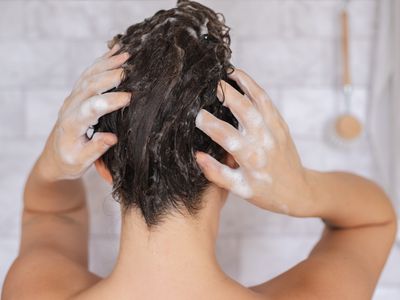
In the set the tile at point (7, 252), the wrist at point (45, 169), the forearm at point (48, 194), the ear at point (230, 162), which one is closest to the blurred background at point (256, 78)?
the tile at point (7, 252)

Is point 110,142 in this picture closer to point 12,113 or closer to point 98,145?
point 98,145

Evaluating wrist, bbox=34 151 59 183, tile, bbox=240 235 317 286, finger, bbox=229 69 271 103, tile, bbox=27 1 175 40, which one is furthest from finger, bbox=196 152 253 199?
tile, bbox=27 1 175 40

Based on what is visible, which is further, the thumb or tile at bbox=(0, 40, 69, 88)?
tile at bbox=(0, 40, 69, 88)

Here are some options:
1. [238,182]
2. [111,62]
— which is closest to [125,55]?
[111,62]

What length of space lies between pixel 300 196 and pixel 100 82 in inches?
13.4

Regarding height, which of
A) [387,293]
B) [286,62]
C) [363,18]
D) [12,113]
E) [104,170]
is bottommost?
[387,293]

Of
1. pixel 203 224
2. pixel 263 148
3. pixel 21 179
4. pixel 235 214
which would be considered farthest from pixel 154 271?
pixel 21 179

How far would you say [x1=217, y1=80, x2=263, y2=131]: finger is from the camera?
728 millimetres

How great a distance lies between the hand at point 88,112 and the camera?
730 mm

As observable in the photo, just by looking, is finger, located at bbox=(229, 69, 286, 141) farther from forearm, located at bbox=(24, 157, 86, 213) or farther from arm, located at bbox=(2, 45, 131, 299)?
forearm, located at bbox=(24, 157, 86, 213)

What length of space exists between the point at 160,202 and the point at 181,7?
0.27 metres

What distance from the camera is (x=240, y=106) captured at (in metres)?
0.73

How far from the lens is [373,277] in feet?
3.07

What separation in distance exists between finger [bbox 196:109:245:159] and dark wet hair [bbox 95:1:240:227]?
13mm
